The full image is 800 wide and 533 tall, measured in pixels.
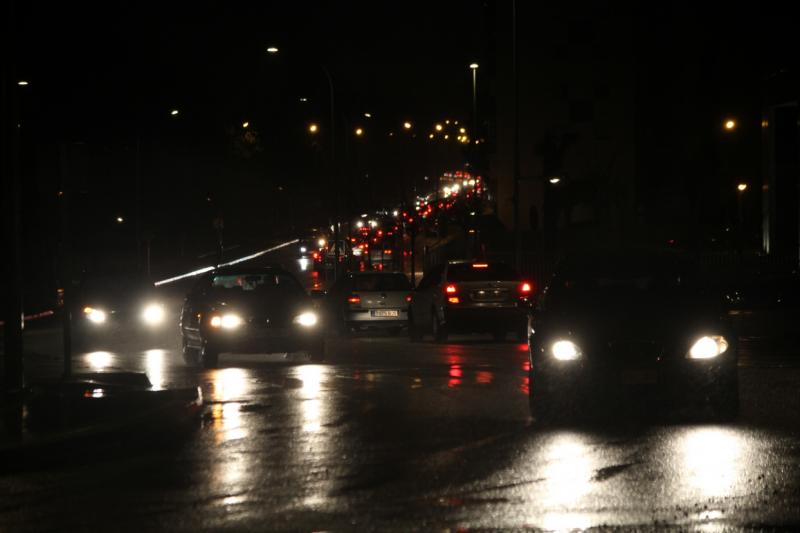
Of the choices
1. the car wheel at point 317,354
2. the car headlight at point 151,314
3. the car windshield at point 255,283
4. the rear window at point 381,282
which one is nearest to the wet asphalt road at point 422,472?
the car wheel at point 317,354

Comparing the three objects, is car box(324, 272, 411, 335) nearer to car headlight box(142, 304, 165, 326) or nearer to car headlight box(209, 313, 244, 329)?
car headlight box(142, 304, 165, 326)

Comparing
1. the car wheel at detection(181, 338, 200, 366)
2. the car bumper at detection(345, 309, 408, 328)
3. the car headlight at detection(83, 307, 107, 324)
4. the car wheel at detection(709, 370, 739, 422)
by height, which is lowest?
the car wheel at detection(709, 370, 739, 422)

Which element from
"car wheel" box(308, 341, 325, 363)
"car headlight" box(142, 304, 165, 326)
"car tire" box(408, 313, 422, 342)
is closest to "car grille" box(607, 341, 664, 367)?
"car wheel" box(308, 341, 325, 363)

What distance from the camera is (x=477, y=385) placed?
17141mm

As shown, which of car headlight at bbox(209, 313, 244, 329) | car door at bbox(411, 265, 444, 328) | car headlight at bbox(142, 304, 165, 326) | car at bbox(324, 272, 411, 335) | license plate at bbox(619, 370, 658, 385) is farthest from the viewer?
car headlight at bbox(142, 304, 165, 326)

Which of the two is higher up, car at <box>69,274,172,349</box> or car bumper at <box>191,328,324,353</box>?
car at <box>69,274,172,349</box>

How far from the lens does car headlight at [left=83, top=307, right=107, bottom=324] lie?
32.2 m

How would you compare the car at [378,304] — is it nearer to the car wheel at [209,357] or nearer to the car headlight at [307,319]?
the car headlight at [307,319]

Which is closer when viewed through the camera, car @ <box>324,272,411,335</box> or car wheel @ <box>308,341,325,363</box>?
car wheel @ <box>308,341,325,363</box>

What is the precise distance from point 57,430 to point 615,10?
6026 cm

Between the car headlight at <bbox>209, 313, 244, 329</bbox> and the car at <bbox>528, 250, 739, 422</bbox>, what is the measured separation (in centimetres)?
827

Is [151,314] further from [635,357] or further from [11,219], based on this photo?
[635,357]

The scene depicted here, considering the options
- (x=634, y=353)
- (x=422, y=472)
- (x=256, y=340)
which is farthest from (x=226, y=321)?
(x=422, y=472)

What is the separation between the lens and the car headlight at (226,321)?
68.9ft
